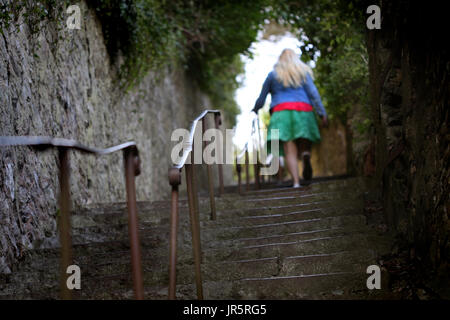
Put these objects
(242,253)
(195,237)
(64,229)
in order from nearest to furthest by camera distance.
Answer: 1. (64,229)
2. (195,237)
3. (242,253)

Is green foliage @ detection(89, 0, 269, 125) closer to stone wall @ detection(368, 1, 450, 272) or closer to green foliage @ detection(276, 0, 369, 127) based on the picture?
green foliage @ detection(276, 0, 369, 127)

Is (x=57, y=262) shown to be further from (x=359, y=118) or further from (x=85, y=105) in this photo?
(x=359, y=118)

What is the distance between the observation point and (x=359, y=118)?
5.49 metres

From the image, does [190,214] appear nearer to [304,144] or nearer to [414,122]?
[414,122]

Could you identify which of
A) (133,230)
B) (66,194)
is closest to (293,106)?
(133,230)

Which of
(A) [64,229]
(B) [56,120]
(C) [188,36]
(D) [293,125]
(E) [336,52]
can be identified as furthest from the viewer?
(C) [188,36]

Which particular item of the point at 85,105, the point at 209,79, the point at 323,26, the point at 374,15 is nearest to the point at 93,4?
the point at 85,105

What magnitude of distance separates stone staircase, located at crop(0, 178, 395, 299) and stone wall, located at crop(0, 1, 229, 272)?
30cm

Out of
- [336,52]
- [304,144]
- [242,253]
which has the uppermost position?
[336,52]

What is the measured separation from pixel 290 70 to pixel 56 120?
2261 mm

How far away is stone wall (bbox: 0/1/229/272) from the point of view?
365 centimetres

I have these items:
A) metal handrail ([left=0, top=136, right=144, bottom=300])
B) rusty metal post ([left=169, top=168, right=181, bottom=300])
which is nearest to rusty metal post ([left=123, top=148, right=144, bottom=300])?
metal handrail ([left=0, top=136, right=144, bottom=300])

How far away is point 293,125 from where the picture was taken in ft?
17.7

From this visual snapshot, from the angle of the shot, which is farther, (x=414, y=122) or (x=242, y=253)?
(x=242, y=253)
